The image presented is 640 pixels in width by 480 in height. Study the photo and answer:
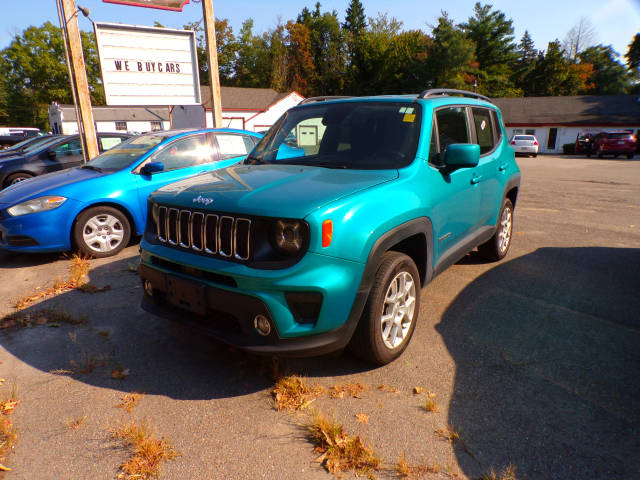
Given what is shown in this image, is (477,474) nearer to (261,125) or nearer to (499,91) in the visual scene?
(261,125)

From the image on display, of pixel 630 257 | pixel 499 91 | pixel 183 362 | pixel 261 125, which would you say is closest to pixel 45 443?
pixel 183 362

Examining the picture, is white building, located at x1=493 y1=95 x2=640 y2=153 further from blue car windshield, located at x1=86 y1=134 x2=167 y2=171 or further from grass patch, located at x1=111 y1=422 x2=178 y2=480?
grass patch, located at x1=111 y1=422 x2=178 y2=480

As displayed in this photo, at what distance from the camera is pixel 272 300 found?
244 cm

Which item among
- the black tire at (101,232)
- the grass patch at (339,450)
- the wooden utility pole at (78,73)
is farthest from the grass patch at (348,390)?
the wooden utility pole at (78,73)

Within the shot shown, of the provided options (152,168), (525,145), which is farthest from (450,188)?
(525,145)

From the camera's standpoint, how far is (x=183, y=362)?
319cm

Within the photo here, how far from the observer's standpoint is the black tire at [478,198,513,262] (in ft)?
17.1

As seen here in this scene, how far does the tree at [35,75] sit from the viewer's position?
214ft

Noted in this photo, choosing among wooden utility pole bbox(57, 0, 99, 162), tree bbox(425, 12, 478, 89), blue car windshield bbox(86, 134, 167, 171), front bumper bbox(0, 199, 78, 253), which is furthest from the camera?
tree bbox(425, 12, 478, 89)

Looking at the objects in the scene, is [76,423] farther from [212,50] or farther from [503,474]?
[212,50]

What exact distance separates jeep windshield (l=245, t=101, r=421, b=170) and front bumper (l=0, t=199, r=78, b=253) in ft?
9.27

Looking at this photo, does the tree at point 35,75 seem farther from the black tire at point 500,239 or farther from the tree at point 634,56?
the tree at point 634,56

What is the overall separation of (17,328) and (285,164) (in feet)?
9.00

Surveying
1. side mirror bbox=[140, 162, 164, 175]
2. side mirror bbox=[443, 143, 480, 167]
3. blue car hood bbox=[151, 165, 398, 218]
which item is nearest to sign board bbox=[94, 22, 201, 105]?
side mirror bbox=[140, 162, 164, 175]
